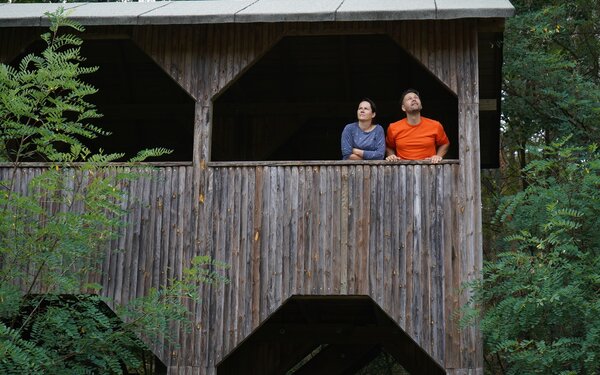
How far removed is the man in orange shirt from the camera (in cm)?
1193

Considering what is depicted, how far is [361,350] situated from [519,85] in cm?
768

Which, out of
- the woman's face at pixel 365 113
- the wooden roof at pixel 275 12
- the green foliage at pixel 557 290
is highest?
the wooden roof at pixel 275 12

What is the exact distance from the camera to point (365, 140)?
39.5 ft

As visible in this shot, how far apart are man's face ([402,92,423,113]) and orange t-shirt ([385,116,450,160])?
0.57 ft

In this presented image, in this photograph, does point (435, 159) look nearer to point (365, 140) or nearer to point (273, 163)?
point (365, 140)

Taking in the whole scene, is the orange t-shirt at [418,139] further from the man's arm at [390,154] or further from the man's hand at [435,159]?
the man's hand at [435,159]

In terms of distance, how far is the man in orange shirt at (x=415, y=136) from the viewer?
39.1 feet

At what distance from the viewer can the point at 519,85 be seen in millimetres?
21453

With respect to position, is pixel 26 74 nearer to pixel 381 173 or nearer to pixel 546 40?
pixel 381 173

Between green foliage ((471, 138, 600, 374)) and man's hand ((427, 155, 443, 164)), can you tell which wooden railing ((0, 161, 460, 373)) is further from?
green foliage ((471, 138, 600, 374))

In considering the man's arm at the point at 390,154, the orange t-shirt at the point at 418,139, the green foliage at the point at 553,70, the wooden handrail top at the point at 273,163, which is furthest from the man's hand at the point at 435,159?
the green foliage at the point at 553,70

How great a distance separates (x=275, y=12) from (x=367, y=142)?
6.29 ft

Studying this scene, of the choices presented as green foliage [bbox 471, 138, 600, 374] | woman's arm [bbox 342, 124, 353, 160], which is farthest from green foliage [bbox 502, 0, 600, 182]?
woman's arm [bbox 342, 124, 353, 160]

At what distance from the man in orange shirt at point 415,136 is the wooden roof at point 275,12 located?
116 centimetres
